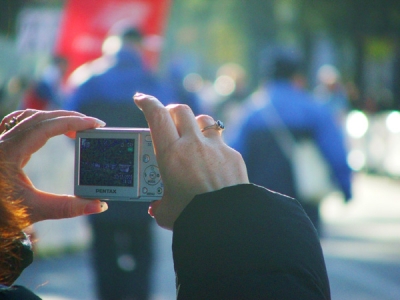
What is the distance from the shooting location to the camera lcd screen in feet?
6.90

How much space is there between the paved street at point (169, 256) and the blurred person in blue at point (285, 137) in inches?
39.9

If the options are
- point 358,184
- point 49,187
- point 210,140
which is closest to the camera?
point 210,140

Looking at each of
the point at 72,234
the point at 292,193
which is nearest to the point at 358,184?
the point at 72,234

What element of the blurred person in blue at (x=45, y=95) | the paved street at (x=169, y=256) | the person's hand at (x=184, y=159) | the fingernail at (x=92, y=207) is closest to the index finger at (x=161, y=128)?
the person's hand at (x=184, y=159)

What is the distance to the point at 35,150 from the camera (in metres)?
1.90

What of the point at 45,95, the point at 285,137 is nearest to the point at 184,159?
the point at 285,137

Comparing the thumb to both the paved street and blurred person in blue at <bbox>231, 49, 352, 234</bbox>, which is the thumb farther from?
the paved street

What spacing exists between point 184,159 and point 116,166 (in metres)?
0.40

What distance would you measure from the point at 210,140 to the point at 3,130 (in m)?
0.51

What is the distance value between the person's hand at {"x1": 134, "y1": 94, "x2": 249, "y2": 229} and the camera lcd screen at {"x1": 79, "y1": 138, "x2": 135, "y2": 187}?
11.3 inches

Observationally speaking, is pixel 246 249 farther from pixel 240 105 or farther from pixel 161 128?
pixel 240 105

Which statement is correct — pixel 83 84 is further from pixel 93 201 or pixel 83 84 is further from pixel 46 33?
pixel 46 33

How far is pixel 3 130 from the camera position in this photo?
2.02 metres

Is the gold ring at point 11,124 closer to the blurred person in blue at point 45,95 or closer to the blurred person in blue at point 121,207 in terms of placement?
the blurred person in blue at point 121,207
